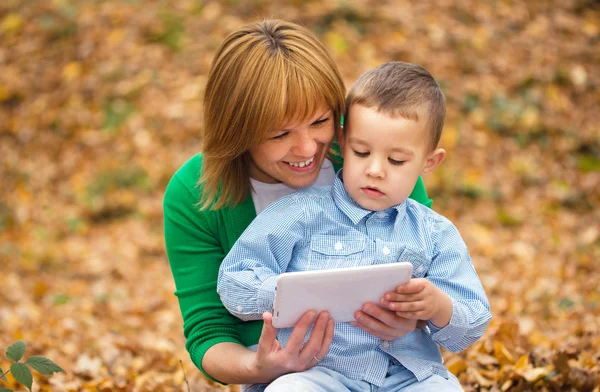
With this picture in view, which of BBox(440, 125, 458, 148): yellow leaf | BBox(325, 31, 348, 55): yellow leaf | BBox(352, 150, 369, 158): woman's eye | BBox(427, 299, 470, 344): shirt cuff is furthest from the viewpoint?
BBox(325, 31, 348, 55): yellow leaf

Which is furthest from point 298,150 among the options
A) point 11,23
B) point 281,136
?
point 11,23

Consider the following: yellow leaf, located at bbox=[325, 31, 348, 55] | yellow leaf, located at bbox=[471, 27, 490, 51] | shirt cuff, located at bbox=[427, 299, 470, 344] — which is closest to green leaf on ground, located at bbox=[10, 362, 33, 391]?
shirt cuff, located at bbox=[427, 299, 470, 344]

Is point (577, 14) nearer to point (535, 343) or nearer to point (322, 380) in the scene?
point (535, 343)

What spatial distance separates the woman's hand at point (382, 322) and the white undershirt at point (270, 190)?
582mm

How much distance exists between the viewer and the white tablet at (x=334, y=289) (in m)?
1.96

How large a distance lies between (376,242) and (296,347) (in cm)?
41

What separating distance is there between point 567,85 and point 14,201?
5503 mm

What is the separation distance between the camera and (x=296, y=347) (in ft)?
7.02

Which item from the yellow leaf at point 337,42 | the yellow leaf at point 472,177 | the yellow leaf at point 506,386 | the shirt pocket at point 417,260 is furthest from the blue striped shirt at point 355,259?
the yellow leaf at point 337,42

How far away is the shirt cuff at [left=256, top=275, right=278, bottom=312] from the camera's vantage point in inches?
82.4

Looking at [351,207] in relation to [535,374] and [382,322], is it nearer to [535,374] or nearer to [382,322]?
[382,322]

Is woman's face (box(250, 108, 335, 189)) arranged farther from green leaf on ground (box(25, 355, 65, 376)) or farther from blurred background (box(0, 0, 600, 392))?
blurred background (box(0, 0, 600, 392))

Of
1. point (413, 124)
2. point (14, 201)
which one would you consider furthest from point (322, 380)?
point (14, 201)

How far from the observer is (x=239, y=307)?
2189 millimetres
